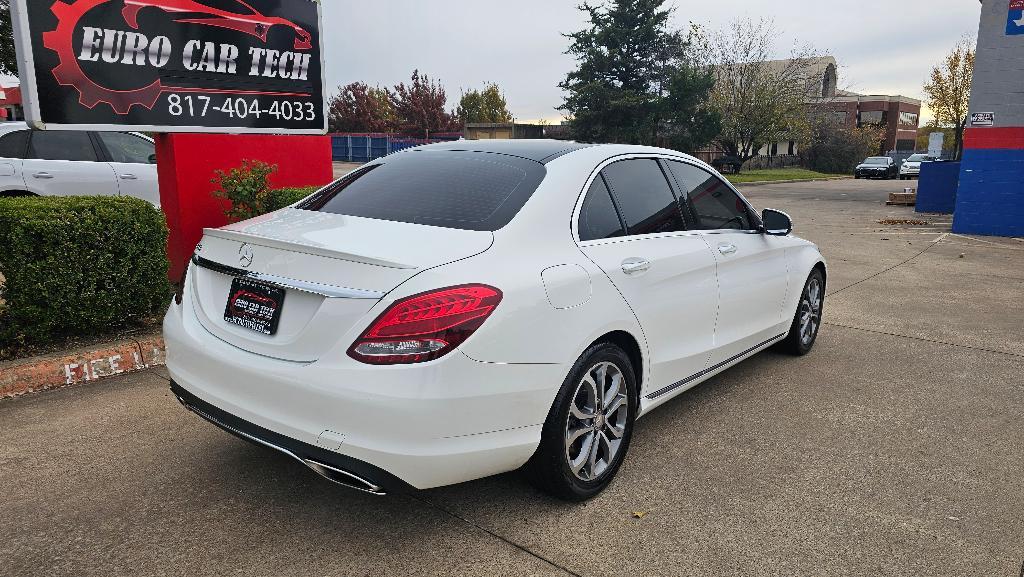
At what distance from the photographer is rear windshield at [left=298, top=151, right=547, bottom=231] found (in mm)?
3010

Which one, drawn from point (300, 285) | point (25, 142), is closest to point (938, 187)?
point (25, 142)

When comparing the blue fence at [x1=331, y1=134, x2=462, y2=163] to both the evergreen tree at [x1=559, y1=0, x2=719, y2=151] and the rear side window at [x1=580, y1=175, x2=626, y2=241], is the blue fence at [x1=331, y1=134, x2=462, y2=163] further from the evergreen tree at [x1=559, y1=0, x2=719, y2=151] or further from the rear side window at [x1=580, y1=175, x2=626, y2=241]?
the rear side window at [x1=580, y1=175, x2=626, y2=241]

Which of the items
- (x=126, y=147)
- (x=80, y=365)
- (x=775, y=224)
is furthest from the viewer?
(x=126, y=147)

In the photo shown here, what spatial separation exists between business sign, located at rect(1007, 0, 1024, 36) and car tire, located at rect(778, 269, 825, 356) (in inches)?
413

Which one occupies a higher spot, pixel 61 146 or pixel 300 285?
pixel 61 146

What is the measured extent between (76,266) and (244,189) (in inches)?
76.2

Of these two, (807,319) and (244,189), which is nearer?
(807,319)

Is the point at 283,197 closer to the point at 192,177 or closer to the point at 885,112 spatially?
the point at 192,177

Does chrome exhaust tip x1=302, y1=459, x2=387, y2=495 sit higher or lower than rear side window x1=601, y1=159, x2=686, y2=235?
lower

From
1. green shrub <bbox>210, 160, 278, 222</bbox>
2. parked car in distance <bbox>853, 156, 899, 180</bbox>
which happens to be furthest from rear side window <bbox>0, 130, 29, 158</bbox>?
parked car in distance <bbox>853, 156, 899, 180</bbox>

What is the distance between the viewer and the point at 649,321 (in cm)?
338

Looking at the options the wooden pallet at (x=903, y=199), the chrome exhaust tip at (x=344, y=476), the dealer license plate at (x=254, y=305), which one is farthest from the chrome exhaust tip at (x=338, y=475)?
the wooden pallet at (x=903, y=199)

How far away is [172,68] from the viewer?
5.76 metres

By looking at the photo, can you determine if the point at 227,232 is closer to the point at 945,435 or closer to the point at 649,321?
the point at 649,321
